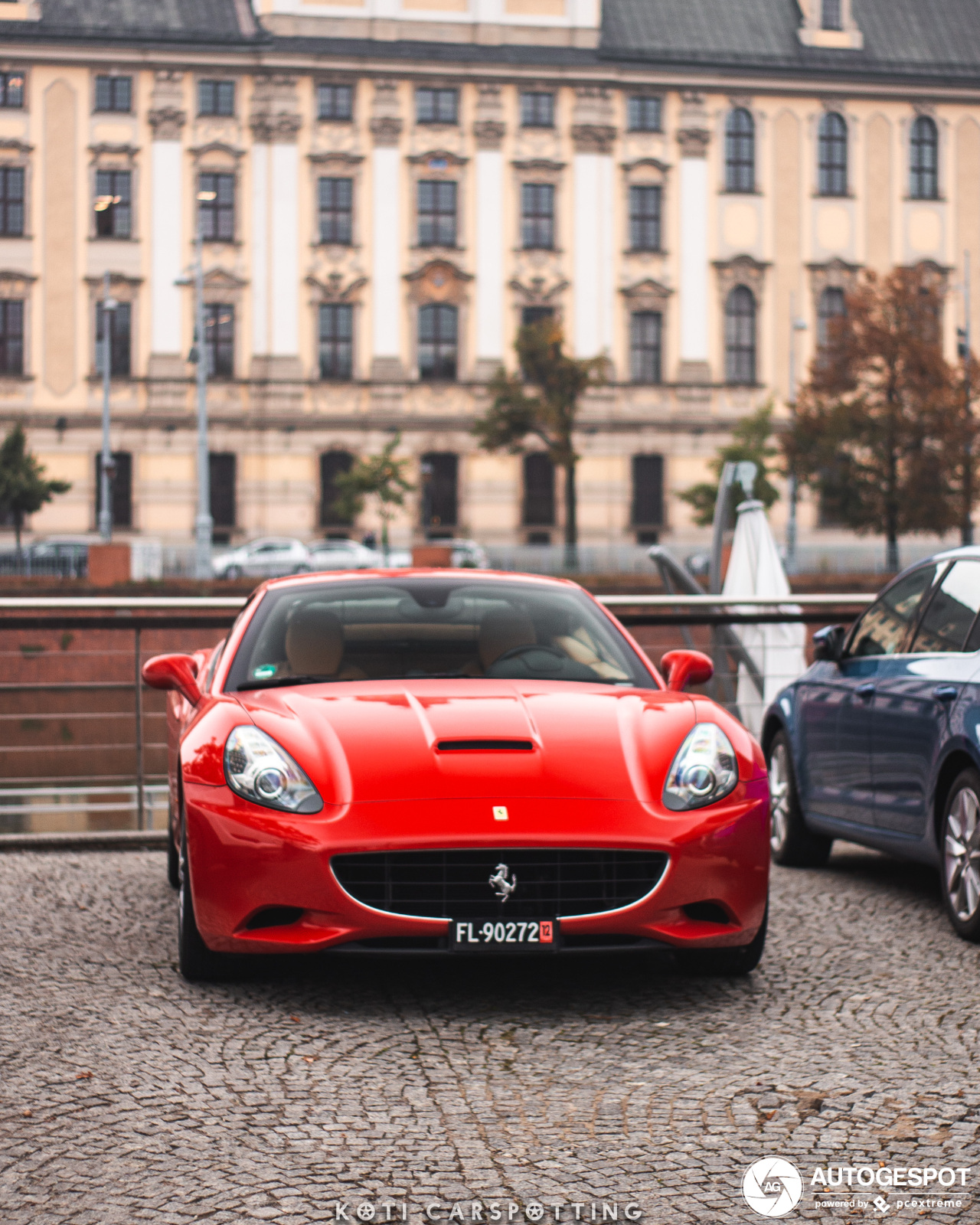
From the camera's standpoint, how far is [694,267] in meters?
60.0

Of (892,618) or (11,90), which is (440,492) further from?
(892,618)

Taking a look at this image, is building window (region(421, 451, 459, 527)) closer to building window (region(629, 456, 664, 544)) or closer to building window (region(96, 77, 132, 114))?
building window (region(629, 456, 664, 544))

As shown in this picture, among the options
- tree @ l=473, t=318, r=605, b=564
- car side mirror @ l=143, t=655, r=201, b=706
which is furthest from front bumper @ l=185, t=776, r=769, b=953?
tree @ l=473, t=318, r=605, b=564

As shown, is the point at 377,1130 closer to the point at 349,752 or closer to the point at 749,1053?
the point at 749,1053

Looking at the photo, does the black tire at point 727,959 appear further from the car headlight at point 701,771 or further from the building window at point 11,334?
the building window at point 11,334

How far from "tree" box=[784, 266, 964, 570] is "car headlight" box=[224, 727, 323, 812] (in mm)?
45302

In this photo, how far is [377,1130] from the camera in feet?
12.5

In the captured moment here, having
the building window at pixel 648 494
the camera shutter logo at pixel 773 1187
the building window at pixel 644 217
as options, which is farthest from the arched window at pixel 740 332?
the camera shutter logo at pixel 773 1187

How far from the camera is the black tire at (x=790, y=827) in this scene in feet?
27.9

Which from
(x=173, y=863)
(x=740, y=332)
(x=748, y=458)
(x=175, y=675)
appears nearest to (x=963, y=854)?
(x=175, y=675)

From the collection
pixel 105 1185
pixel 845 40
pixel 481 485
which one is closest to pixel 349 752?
pixel 105 1185

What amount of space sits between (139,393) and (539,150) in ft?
52.8

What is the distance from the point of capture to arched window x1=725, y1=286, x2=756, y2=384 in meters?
60.5

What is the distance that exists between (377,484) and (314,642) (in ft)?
156
